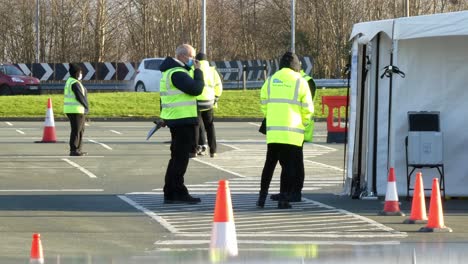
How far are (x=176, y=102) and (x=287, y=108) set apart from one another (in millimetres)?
1486

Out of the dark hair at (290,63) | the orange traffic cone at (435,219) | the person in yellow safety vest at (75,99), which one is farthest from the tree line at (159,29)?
the orange traffic cone at (435,219)

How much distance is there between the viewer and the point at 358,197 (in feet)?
52.4

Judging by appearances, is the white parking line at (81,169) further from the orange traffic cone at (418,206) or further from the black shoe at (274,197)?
the orange traffic cone at (418,206)

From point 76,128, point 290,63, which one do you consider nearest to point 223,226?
point 290,63

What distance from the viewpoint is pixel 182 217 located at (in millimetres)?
14133

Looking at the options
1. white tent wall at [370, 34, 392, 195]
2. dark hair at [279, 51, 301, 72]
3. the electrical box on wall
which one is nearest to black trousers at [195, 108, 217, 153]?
white tent wall at [370, 34, 392, 195]

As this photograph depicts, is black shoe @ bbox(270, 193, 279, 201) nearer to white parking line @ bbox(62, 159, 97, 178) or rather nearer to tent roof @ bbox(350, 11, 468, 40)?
tent roof @ bbox(350, 11, 468, 40)

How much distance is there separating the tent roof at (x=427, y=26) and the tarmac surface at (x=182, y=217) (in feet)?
7.14

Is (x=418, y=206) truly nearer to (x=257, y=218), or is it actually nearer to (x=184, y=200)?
(x=257, y=218)

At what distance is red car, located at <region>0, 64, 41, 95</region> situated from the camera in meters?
49.8

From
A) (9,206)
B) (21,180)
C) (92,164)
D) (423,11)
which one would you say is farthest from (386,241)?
(423,11)

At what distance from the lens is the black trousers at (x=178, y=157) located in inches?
598

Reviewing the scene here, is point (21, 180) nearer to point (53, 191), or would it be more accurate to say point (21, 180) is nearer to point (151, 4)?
point (53, 191)

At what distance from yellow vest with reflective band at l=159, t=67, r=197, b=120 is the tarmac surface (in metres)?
1.16
